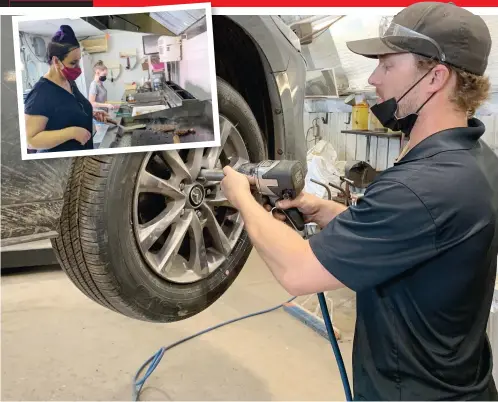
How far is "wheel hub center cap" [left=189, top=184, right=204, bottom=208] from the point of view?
3.93 ft

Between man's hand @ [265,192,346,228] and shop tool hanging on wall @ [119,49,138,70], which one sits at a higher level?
shop tool hanging on wall @ [119,49,138,70]

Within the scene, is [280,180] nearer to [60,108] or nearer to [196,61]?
[196,61]

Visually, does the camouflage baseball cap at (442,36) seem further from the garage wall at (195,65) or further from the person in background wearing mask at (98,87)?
the person in background wearing mask at (98,87)

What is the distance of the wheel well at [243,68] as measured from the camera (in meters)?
1.16

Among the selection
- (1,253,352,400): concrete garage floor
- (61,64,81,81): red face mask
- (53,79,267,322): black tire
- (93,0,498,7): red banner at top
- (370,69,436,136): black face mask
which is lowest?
(1,253,352,400): concrete garage floor

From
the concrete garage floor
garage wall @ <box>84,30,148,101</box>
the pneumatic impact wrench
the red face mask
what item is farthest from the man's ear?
the concrete garage floor

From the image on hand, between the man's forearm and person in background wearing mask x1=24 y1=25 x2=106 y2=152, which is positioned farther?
the man's forearm

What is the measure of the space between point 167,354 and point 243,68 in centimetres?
115

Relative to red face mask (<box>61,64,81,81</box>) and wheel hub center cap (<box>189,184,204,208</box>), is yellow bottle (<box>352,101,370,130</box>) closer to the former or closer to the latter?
wheel hub center cap (<box>189,184,204,208</box>)

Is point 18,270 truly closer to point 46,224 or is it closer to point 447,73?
point 46,224

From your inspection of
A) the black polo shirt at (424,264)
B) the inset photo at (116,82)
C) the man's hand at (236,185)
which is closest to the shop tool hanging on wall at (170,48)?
the inset photo at (116,82)

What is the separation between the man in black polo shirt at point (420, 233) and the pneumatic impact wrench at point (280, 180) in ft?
0.12

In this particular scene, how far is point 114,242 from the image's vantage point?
3.49 ft

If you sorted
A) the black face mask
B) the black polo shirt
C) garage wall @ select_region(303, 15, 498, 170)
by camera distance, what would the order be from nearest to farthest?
the black polo shirt
the black face mask
garage wall @ select_region(303, 15, 498, 170)
